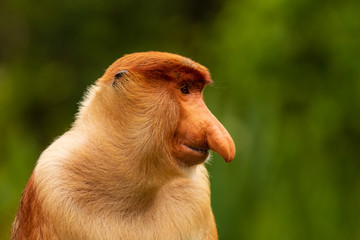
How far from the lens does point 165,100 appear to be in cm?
205

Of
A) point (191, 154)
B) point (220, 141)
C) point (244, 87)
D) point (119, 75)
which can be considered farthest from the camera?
point (244, 87)

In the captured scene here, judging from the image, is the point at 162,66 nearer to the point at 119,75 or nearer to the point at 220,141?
the point at 119,75

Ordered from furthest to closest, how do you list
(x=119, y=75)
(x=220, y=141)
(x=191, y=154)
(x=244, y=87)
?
1. (x=244, y=87)
2. (x=119, y=75)
3. (x=191, y=154)
4. (x=220, y=141)

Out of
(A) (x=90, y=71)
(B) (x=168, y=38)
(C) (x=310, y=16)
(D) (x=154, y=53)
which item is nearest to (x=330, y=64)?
(C) (x=310, y=16)

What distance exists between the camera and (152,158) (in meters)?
2.04

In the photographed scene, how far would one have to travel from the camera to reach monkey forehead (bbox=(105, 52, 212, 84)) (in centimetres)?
205

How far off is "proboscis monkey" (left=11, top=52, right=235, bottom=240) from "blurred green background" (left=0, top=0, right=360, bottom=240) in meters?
1.04

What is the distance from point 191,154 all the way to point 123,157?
8.8 inches

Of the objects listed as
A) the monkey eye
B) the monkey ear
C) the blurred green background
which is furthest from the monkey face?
the blurred green background

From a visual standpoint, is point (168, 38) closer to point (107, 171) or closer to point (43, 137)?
point (43, 137)

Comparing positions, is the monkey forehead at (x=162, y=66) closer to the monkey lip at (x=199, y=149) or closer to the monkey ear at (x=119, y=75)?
the monkey ear at (x=119, y=75)

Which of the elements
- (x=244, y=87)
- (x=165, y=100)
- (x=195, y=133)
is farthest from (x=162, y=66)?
(x=244, y=87)

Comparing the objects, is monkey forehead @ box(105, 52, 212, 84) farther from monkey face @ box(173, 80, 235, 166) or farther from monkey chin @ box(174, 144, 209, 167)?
monkey chin @ box(174, 144, 209, 167)

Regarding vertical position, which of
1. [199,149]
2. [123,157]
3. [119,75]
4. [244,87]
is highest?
[119,75]
